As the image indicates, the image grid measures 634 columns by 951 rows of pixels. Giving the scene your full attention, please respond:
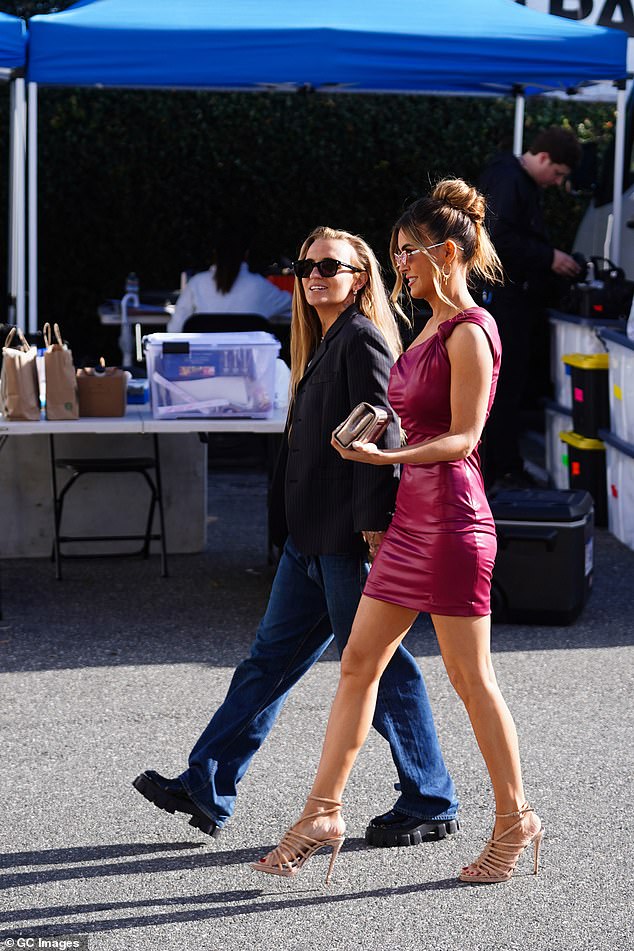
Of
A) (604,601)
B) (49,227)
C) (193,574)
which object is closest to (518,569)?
(604,601)

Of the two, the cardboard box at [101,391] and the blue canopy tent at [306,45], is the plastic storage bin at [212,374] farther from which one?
the blue canopy tent at [306,45]

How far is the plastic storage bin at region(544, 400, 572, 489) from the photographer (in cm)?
915

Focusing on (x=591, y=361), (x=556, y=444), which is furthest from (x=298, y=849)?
(x=556, y=444)

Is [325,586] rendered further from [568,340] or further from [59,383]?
[568,340]

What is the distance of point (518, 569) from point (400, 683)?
8.00 ft

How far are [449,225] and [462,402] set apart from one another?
0.47 meters

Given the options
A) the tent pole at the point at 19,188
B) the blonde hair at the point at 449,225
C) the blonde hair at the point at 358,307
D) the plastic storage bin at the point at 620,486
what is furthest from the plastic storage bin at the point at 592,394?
the blonde hair at the point at 449,225

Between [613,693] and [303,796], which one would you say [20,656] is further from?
[613,693]

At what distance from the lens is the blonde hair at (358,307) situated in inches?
155

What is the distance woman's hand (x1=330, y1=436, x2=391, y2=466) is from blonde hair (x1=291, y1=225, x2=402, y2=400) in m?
0.56

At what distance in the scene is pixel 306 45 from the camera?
7.88m

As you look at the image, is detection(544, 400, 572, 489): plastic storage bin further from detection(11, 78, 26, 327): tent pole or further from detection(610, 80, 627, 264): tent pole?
detection(11, 78, 26, 327): tent pole

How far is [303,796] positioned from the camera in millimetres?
4293

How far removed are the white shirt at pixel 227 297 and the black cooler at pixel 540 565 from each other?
334 cm
